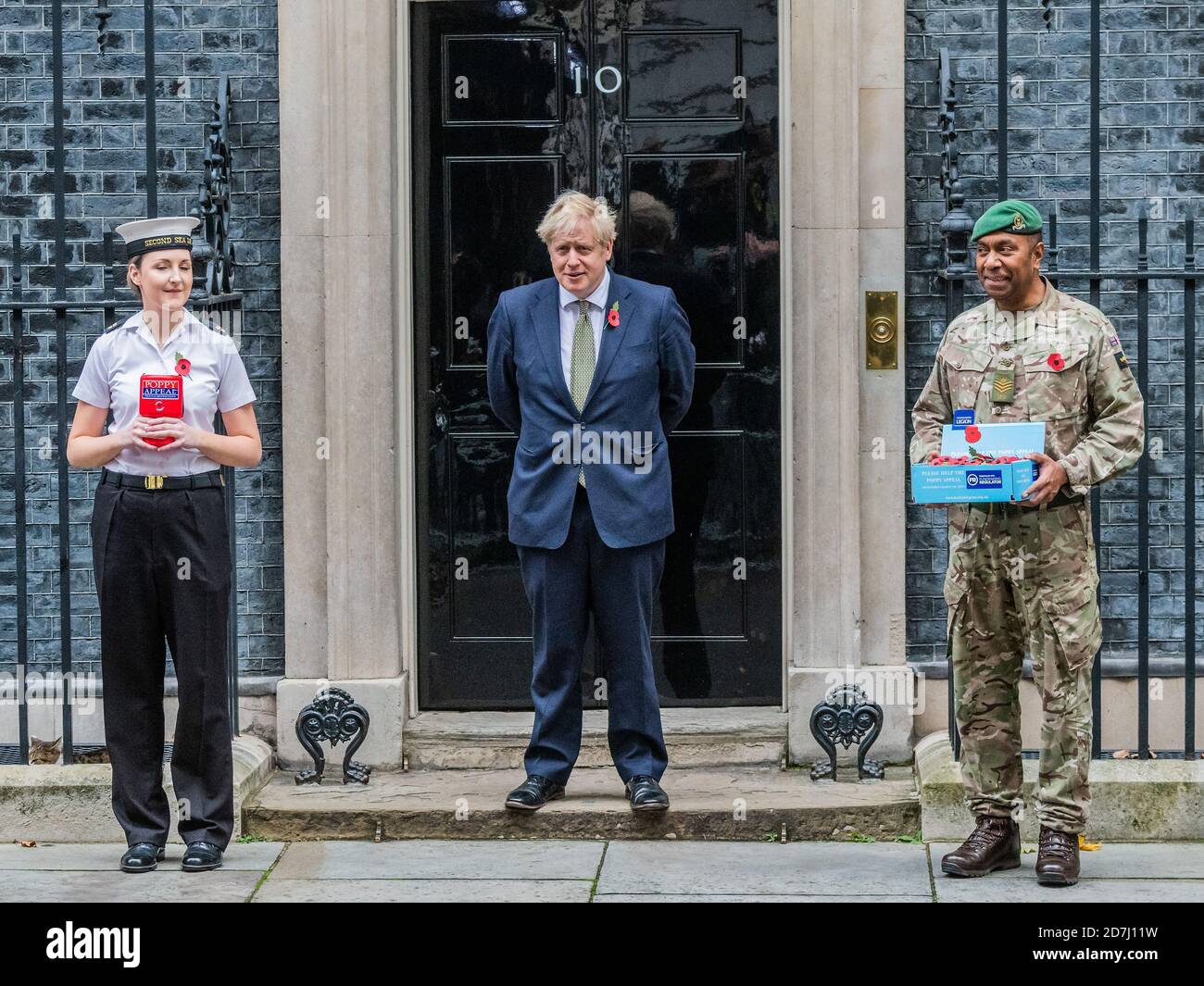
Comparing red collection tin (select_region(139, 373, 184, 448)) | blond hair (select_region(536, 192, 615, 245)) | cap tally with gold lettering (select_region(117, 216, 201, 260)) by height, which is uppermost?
blond hair (select_region(536, 192, 615, 245))

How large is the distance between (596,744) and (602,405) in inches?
60.7

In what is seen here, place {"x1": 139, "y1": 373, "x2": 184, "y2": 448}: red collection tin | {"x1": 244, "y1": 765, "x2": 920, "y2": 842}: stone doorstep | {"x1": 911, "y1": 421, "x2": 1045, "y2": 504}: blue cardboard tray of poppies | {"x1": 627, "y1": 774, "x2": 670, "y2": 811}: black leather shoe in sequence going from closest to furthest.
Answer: {"x1": 911, "y1": 421, "x2": 1045, "y2": 504}: blue cardboard tray of poppies
{"x1": 139, "y1": 373, "x2": 184, "y2": 448}: red collection tin
{"x1": 627, "y1": 774, "x2": 670, "y2": 811}: black leather shoe
{"x1": 244, "y1": 765, "x2": 920, "y2": 842}: stone doorstep

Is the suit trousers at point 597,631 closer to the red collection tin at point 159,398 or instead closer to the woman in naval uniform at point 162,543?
the woman in naval uniform at point 162,543

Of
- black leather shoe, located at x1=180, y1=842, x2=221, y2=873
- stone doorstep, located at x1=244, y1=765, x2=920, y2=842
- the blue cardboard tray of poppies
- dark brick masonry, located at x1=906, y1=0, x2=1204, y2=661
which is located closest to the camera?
the blue cardboard tray of poppies

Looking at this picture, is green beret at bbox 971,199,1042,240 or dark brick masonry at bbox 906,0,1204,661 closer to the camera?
green beret at bbox 971,199,1042,240

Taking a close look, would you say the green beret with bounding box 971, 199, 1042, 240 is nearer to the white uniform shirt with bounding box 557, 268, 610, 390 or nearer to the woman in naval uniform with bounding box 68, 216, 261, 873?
the white uniform shirt with bounding box 557, 268, 610, 390

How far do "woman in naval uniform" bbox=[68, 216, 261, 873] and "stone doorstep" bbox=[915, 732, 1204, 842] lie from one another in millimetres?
2399

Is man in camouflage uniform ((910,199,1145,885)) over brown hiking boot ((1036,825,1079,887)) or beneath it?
over

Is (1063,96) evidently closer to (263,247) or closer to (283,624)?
(263,247)

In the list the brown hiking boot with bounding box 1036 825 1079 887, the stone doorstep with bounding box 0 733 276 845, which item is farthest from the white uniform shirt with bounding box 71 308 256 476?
the brown hiking boot with bounding box 1036 825 1079 887

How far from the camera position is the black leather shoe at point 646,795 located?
6309 mm

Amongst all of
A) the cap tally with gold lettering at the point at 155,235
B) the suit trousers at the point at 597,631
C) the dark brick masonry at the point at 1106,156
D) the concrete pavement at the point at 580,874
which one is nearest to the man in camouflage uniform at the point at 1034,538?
the concrete pavement at the point at 580,874

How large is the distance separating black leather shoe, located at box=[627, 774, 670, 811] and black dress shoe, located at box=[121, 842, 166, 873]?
5.27 feet

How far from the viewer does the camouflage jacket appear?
217 inches
